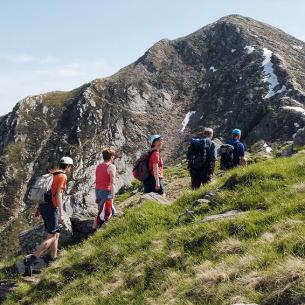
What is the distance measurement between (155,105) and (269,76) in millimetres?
44247

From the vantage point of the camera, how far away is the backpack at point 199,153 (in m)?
15.4

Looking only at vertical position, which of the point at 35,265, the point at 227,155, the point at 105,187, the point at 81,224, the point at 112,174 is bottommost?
the point at 35,265

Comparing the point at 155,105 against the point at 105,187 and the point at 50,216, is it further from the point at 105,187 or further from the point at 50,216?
the point at 50,216

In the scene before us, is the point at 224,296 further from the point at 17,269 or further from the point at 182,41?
the point at 182,41

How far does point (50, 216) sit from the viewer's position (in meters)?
13.2

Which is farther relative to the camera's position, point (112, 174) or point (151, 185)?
point (151, 185)

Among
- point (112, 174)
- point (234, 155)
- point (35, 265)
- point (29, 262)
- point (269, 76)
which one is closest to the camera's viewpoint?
point (29, 262)

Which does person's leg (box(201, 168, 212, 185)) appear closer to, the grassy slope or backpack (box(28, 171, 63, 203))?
the grassy slope

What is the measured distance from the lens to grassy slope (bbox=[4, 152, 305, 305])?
752 cm

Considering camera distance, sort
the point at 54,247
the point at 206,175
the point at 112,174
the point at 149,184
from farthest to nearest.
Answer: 1. the point at 206,175
2. the point at 149,184
3. the point at 112,174
4. the point at 54,247

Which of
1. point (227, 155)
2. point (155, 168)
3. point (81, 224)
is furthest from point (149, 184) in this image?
point (227, 155)

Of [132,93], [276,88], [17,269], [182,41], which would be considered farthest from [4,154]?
[17,269]

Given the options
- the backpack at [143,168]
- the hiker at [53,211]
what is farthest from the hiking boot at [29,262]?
the backpack at [143,168]

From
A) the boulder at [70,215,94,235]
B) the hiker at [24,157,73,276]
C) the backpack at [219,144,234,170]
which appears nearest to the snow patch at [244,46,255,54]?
the backpack at [219,144,234,170]
